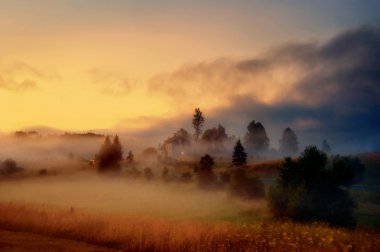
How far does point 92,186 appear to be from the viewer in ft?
270

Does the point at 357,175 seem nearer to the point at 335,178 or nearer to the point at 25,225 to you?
the point at 335,178

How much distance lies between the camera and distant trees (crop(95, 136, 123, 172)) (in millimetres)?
106125

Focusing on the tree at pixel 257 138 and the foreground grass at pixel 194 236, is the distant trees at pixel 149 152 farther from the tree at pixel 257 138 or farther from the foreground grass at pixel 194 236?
the foreground grass at pixel 194 236

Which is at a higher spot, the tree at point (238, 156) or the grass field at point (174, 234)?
the tree at point (238, 156)

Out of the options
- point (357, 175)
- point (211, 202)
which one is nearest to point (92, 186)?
point (211, 202)

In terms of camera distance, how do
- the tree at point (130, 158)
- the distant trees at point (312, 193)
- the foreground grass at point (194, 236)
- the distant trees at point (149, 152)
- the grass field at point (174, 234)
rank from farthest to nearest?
1. the distant trees at point (149, 152)
2. the tree at point (130, 158)
3. the distant trees at point (312, 193)
4. the grass field at point (174, 234)
5. the foreground grass at point (194, 236)

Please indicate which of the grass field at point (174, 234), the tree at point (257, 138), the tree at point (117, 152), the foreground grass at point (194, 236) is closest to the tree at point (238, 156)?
the tree at point (117, 152)

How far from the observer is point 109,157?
10788cm

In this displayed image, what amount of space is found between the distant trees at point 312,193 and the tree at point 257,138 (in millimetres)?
136582

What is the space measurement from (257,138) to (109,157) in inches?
3352

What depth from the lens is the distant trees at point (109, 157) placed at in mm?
106125

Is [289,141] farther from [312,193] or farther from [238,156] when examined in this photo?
[312,193]

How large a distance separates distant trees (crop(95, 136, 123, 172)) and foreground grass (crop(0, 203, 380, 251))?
74.8 m

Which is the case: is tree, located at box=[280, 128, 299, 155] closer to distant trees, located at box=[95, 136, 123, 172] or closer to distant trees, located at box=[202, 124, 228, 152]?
distant trees, located at box=[202, 124, 228, 152]
